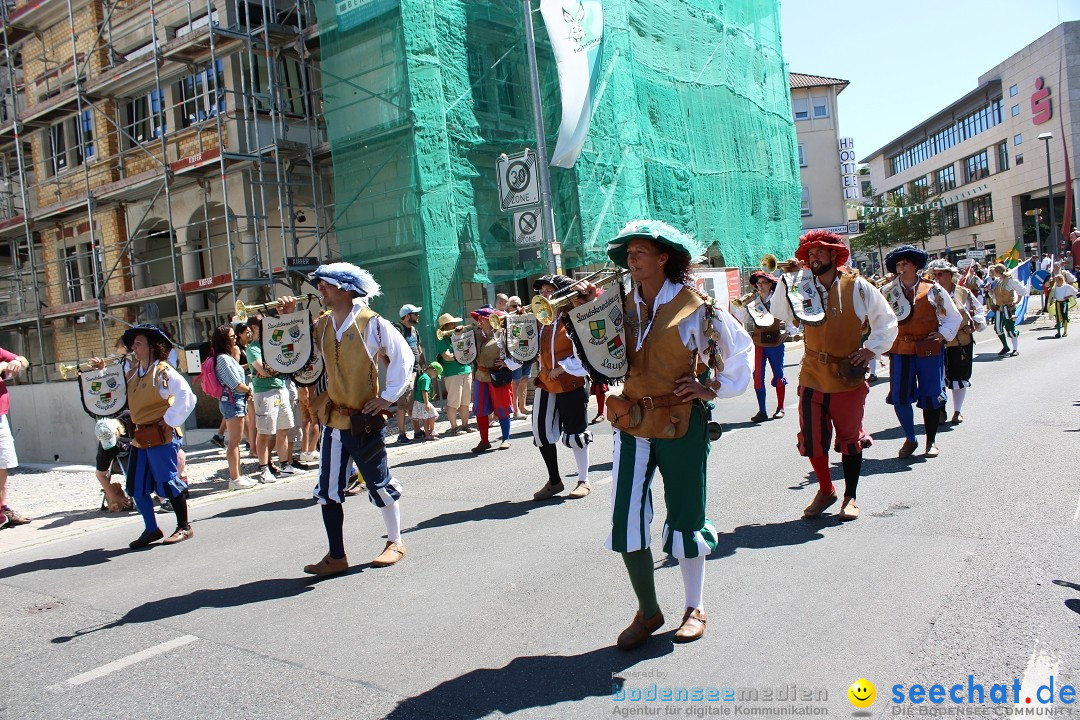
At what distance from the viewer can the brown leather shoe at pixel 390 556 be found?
18.8 feet

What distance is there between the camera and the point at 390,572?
5.58 m

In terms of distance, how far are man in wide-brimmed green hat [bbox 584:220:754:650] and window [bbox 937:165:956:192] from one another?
73.6 meters

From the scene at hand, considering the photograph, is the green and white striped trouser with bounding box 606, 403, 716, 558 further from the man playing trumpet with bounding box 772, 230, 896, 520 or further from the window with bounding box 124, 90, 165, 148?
the window with bounding box 124, 90, 165, 148

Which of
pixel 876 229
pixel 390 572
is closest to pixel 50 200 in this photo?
pixel 390 572

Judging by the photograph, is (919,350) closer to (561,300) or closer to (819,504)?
(819,504)

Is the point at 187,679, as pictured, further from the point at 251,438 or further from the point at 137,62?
the point at 137,62

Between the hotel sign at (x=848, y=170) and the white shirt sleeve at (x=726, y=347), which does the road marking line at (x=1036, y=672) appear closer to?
the white shirt sleeve at (x=726, y=347)

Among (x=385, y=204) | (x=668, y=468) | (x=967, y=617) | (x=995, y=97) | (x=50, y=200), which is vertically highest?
(x=995, y=97)

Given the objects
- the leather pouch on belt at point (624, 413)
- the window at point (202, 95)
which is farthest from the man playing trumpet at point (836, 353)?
the window at point (202, 95)

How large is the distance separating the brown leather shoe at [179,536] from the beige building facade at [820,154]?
140 feet

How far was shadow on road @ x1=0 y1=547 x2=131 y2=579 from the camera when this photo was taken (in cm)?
659

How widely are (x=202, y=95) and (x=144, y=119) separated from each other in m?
2.77

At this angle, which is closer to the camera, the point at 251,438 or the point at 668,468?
the point at 668,468

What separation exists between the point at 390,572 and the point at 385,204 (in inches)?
464
